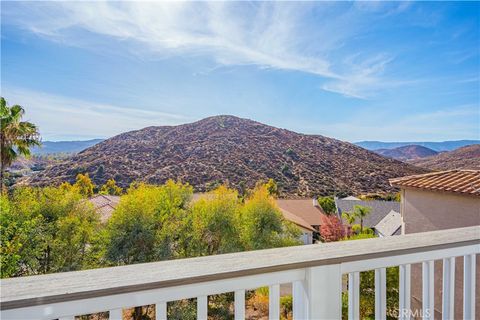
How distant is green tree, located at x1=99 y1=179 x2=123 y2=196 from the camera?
452cm

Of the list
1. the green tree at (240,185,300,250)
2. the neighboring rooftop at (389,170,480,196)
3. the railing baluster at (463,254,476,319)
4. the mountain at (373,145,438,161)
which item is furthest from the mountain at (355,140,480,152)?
the railing baluster at (463,254,476,319)

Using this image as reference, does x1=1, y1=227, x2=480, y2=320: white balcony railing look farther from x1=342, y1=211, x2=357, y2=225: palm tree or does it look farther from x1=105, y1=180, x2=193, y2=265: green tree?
x1=105, y1=180, x2=193, y2=265: green tree

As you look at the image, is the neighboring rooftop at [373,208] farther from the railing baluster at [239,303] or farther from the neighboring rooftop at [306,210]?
the railing baluster at [239,303]

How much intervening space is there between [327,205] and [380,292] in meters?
4.18

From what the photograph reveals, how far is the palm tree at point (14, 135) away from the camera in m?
3.42

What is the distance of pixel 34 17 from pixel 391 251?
3.70 metres

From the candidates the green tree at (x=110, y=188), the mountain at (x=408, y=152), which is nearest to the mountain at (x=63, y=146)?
the green tree at (x=110, y=188)

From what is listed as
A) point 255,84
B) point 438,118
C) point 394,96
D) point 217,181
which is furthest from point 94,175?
point 438,118

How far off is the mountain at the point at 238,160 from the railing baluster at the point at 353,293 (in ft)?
12.3

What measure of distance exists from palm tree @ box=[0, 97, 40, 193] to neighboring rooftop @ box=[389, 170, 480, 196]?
4904 millimetres

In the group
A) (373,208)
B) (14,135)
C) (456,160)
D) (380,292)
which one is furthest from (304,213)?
(380,292)

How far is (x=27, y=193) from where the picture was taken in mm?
5223

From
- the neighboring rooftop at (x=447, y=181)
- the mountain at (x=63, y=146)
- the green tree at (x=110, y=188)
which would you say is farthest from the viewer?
the green tree at (x=110, y=188)

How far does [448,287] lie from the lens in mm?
1061
